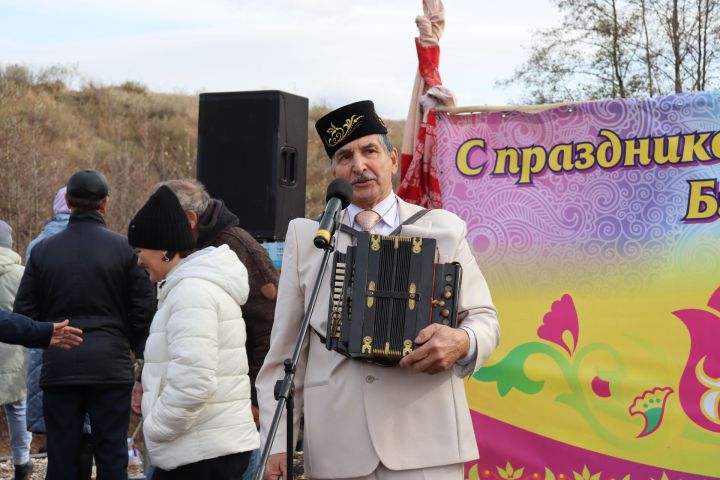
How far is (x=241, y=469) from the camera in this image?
3885 mm

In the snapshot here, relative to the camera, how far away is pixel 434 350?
2.63m

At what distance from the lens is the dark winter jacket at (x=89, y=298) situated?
5258 mm

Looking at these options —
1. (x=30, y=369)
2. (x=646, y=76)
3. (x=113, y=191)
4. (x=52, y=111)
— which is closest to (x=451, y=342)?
(x=30, y=369)

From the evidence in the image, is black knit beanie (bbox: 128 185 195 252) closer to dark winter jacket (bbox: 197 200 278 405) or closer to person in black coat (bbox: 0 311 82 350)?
dark winter jacket (bbox: 197 200 278 405)

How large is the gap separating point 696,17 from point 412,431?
13.7m

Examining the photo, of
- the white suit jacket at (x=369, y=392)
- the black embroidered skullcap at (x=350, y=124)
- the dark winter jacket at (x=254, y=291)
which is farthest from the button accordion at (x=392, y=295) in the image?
the dark winter jacket at (x=254, y=291)

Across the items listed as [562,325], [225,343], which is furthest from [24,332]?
[562,325]

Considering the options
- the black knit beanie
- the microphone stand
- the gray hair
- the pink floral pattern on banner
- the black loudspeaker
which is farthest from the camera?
the black loudspeaker

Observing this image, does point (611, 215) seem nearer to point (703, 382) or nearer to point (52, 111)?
point (703, 382)

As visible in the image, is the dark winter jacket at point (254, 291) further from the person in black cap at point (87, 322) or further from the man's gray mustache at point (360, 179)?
the man's gray mustache at point (360, 179)

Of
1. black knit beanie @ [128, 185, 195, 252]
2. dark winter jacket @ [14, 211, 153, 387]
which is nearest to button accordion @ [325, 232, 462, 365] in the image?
black knit beanie @ [128, 185, 195, 252]

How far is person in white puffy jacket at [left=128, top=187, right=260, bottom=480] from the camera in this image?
3.63 m

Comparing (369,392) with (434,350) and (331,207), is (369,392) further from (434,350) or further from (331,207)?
(331,207)

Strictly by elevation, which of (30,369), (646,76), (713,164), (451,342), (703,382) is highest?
(646,76)
